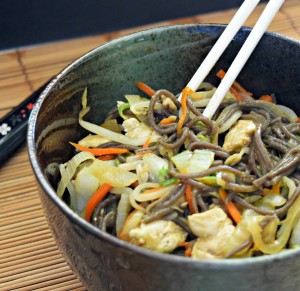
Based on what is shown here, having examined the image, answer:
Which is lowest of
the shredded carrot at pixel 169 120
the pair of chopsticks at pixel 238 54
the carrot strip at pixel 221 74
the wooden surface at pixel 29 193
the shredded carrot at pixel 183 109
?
the wooden surface at pixel 29 193

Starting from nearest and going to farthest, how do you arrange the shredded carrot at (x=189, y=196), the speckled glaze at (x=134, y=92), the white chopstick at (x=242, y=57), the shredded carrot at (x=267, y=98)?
the speckled glaze at (x=134, y=92), the shredded carrot at (x=189, y=196), the white chopstick at (x=242, y=57), the shredded carrot at (x=267, y=98)

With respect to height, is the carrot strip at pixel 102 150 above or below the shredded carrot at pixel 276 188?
above

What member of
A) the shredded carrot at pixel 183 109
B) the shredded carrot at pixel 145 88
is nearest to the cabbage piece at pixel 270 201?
the shredded carrot at pixel 183 109

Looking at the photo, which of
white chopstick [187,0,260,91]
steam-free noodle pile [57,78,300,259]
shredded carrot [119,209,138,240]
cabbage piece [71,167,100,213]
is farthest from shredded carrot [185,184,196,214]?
white chopstick [187,0,260,91]

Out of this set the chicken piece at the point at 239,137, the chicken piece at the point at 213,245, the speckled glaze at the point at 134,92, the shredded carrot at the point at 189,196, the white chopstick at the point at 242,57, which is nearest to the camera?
the speckled glaze at the point at 134,92

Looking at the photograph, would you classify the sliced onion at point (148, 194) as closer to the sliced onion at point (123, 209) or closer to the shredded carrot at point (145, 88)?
the sliced onion at point (123, 209)
